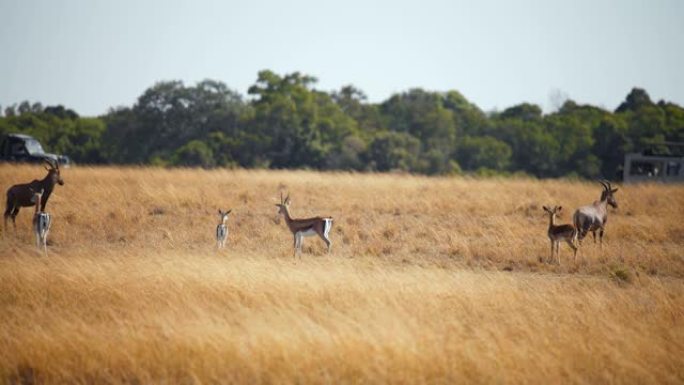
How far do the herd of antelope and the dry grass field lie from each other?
316 millimetres

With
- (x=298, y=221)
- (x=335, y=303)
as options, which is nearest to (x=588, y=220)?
(x=298, y=221)

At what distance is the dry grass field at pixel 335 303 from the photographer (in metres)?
7.99

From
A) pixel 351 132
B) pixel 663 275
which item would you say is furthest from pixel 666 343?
pixel 351 132

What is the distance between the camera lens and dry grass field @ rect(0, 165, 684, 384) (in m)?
7.99

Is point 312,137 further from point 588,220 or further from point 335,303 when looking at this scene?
point 335,303

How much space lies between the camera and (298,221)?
47.9 ft

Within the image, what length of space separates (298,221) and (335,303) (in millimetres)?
4676

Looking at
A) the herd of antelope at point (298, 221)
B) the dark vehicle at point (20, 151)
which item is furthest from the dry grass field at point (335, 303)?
the dark vehicle at point (20, 151)

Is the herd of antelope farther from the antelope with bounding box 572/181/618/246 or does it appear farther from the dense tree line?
the dense tree line

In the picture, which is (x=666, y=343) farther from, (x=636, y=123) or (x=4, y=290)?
(x=636, y=123)

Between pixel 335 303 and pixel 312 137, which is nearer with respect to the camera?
pixel 335 303

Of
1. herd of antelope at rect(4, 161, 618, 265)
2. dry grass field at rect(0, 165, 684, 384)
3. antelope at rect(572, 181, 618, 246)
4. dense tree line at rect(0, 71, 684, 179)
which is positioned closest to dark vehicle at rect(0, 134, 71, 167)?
dense tree line at rect(0, 71, 684, 179)

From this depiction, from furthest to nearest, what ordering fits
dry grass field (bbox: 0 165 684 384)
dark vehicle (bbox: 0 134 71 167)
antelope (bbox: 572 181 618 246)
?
dark vehicle (bbox: 0 134 71 167), antelope (bbox: 572 181 618 246), dry grass field (bbox: 0 165 684 384)

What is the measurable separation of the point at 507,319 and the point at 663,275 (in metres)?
5.31
